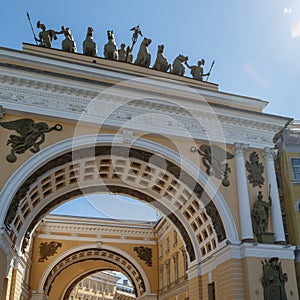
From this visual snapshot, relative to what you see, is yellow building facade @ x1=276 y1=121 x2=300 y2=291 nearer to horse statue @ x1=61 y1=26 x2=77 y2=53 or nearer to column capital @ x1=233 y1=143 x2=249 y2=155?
column capital @ x1=233 y1=143 x2=249 y2=155

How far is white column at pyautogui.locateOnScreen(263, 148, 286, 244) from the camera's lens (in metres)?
17.5

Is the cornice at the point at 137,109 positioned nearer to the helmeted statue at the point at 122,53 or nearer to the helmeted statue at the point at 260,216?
the helmeted statue at the point at 260,216

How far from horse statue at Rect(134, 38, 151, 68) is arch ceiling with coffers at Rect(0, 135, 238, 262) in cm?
525

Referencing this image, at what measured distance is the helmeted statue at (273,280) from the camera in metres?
16.0

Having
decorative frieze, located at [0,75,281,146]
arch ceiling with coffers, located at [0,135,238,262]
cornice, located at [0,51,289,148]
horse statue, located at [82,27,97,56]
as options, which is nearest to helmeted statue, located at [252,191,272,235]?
arch ceiling with coffers, located at [0,135,238,262]

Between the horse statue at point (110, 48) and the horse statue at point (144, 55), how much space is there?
3.76 ft

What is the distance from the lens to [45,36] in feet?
67.2

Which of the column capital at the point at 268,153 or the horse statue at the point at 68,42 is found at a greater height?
the horse statue at the point at 68,42

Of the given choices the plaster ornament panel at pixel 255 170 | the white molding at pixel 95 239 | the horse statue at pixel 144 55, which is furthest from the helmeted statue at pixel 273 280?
the white molding at pixel 95 239

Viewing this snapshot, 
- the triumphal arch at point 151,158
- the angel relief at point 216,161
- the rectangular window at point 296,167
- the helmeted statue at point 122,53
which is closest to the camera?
the triumphal arch at point 151,158

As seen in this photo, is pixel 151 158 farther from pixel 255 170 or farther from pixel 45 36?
pixel 45 36

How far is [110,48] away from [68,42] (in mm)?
2082

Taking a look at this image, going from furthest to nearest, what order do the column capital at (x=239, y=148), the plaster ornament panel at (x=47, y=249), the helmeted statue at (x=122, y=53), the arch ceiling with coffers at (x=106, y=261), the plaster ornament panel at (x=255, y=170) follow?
the arch ceiling with coffers at (x=106, y=261) < the plaster ornament panel at (x=47, y=249) < the helmeted statue at (x=122, y=53) < the column capital at (x=239, y=148) < the plaster ornament panel at (x=255, y=170)

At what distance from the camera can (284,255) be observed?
55.7 feet
